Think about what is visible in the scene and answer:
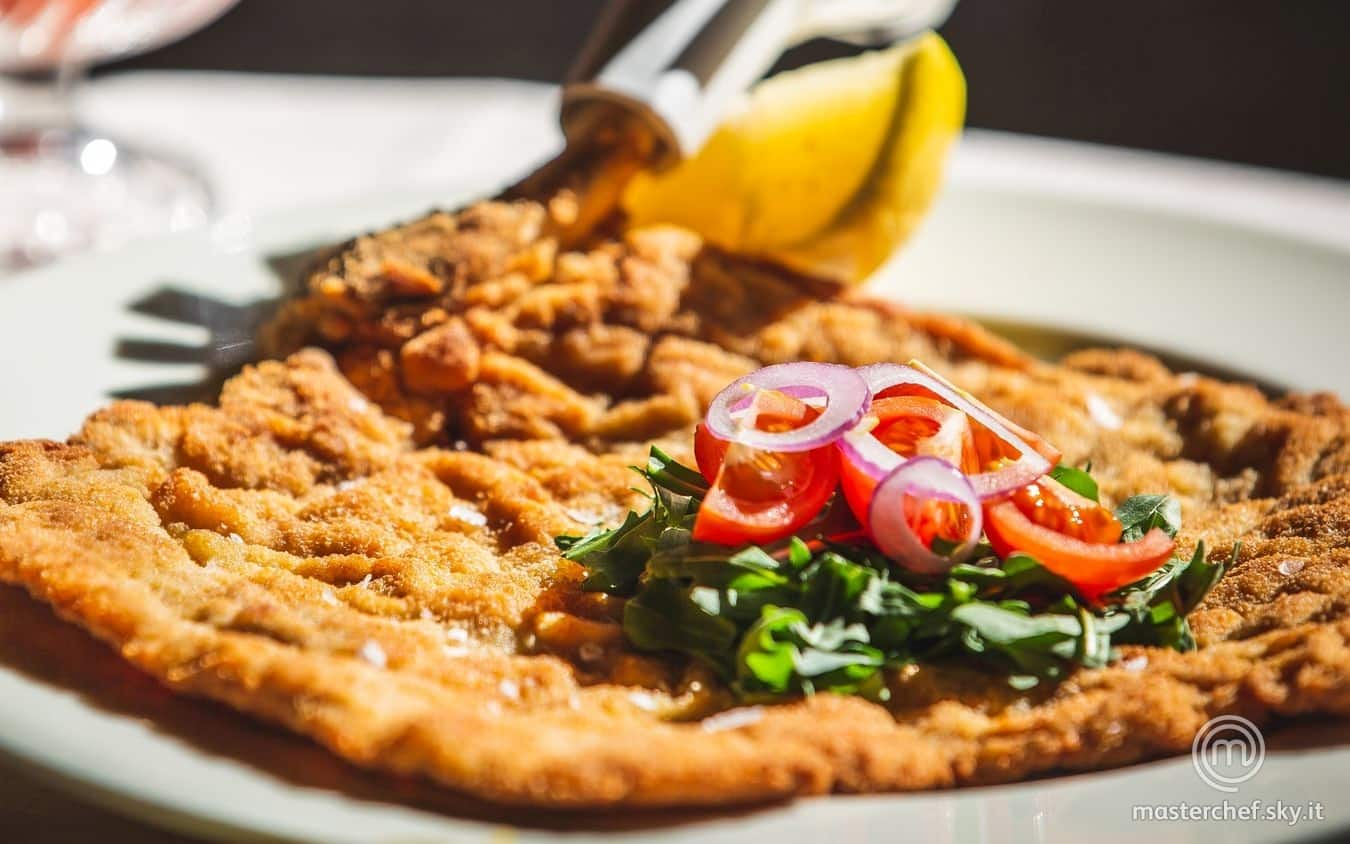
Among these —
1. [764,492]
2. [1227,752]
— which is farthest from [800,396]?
[1227,752]

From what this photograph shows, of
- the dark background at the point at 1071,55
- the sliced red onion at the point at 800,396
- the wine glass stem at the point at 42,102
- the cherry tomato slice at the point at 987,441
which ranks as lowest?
the dark background at the point at 1071,55

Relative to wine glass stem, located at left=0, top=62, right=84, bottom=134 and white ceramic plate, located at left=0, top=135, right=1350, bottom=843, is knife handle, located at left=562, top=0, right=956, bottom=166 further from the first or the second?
wine glass stem, located at left=0, top=62, right=84, bottom=134

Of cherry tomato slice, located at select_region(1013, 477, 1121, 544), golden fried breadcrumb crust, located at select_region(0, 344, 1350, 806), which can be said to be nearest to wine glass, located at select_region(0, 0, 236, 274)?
golden fried breadcrumb crust, located at select_region(0, 344, 1350, 806)

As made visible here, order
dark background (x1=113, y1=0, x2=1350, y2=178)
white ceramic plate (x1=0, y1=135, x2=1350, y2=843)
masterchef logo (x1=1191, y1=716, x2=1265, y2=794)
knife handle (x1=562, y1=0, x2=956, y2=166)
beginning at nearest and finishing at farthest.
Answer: white ceramic plate (x1=0, y1=135, x2=1350, y2=843), masterchef logo (x1=1191, y1=716, x2=1265, y2=794), knife handle (x1=562, y1=0, x2=956, y2=166), dark background (x1=113, y1=0, x2=1350, y2=178)

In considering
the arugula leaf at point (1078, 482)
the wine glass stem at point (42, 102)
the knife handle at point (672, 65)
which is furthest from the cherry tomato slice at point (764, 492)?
the wine glass stem at point (42, 102)

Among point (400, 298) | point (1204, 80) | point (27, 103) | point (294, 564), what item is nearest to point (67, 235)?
point (27, 103)

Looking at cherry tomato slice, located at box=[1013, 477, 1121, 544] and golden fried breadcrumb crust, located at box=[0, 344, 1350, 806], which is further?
cherry tomato slice, located at box=[1013, 477, 1121, 544]

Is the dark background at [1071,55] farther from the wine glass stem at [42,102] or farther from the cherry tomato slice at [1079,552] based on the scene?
the cherry tomato slice at [1079,552]

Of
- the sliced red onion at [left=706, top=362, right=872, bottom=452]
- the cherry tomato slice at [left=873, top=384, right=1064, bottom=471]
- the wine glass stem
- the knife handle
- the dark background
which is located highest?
the knife handle
